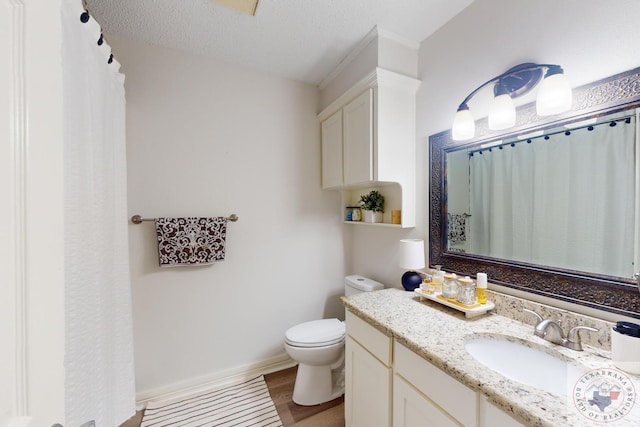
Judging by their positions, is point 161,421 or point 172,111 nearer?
point 161,421

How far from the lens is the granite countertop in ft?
2.09

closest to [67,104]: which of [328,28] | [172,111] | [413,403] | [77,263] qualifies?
[77,263]

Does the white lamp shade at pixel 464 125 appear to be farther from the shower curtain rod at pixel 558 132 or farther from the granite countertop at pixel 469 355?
the granite countertop at pixel 469 355

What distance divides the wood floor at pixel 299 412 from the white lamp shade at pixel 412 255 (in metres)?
1.04

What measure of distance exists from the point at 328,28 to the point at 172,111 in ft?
3.84

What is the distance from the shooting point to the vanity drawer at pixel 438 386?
77cm

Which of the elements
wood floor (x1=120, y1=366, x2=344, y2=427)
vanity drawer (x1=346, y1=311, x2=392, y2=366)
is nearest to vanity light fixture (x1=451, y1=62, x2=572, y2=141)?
vanity drawer (x1=346, y1=311, x2=392, y2=366)

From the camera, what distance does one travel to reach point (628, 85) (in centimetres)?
88

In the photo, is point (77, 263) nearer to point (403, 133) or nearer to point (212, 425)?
point (212, 425)

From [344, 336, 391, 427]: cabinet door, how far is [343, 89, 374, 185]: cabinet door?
39.8 inches

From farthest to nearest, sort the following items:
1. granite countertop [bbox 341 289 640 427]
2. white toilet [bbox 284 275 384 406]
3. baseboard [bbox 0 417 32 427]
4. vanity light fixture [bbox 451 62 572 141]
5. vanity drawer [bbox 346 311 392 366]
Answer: white toilet [bbox 284 275 384 406] < vanity drawer [bbox 346 311 392 366] < vanity light fixture [bbox 451 62 572 141] < granite countertop [bbox 341 289 640 427] < baseboard [bbox 0 417 32 427]

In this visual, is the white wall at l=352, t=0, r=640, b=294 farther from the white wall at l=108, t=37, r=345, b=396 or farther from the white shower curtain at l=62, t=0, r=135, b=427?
the white shower curtain at l=62, t=0, r=135, b=427

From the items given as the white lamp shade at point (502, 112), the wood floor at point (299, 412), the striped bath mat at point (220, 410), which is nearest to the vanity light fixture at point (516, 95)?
the white lamp shade at point (502, 112)

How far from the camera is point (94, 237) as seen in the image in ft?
3.33
